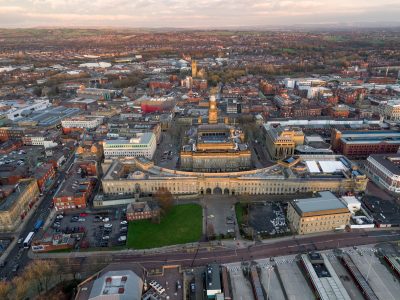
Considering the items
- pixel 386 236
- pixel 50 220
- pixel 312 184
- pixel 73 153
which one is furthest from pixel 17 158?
pixel 386 236

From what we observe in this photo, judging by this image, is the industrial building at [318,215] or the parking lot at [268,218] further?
the parking lot at [268,218]

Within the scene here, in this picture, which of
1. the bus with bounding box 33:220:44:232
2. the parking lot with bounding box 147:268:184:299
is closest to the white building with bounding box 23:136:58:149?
the bus with bounding box 33:220:44:232

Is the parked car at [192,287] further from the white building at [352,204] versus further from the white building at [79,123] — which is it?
the white building at [79,123]

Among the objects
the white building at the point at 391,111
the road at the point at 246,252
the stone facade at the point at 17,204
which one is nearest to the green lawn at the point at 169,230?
the road at the point at 246,252

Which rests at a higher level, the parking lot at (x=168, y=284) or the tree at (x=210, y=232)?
the parking lot at (x=168, y=284)

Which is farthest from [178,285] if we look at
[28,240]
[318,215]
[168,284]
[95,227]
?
[28,240]

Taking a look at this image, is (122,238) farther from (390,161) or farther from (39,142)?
(390,161)

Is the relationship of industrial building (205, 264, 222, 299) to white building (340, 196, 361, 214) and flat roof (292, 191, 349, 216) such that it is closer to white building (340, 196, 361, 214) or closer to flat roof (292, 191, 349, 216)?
flat roof (292, 191, 349, 216)
